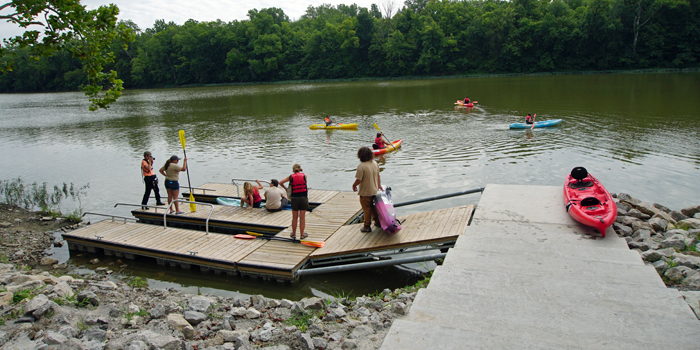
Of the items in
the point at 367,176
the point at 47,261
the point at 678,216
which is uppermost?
the point at 367,176

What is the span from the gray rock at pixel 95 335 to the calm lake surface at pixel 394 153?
11.6 ft

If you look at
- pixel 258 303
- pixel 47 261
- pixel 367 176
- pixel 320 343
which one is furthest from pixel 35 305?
pixel 47 261

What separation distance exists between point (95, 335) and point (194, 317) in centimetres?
122

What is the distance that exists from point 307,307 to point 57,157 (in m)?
22.5

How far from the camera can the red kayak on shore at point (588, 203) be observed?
23.4 feet

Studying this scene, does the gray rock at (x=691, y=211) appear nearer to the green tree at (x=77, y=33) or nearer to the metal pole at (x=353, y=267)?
the metal pole at (x=353, y=267)

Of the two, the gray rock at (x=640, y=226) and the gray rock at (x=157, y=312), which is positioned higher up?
the gray rock at (x=640, y=226)

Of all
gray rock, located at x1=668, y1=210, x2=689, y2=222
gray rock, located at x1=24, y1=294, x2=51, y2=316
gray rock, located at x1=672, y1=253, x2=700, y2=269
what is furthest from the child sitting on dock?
gray rock, located at x1=668, y1=210, x2=689, y2=222

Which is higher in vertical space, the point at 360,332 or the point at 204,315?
the point at 360,332

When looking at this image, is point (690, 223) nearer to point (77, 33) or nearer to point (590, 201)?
point (590, 201)

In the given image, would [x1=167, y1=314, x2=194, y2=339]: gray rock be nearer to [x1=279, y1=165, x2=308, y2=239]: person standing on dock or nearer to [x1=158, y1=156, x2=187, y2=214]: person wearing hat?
[x1=279, y1=165, x2=308, y2=239]: person standing on dock

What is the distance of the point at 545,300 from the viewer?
16.1 feet

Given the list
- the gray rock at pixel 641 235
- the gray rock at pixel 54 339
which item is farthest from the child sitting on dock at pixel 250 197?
the gray rock at pixel 641 235

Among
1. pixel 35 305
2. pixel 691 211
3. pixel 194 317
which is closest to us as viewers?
pixel 35 305
